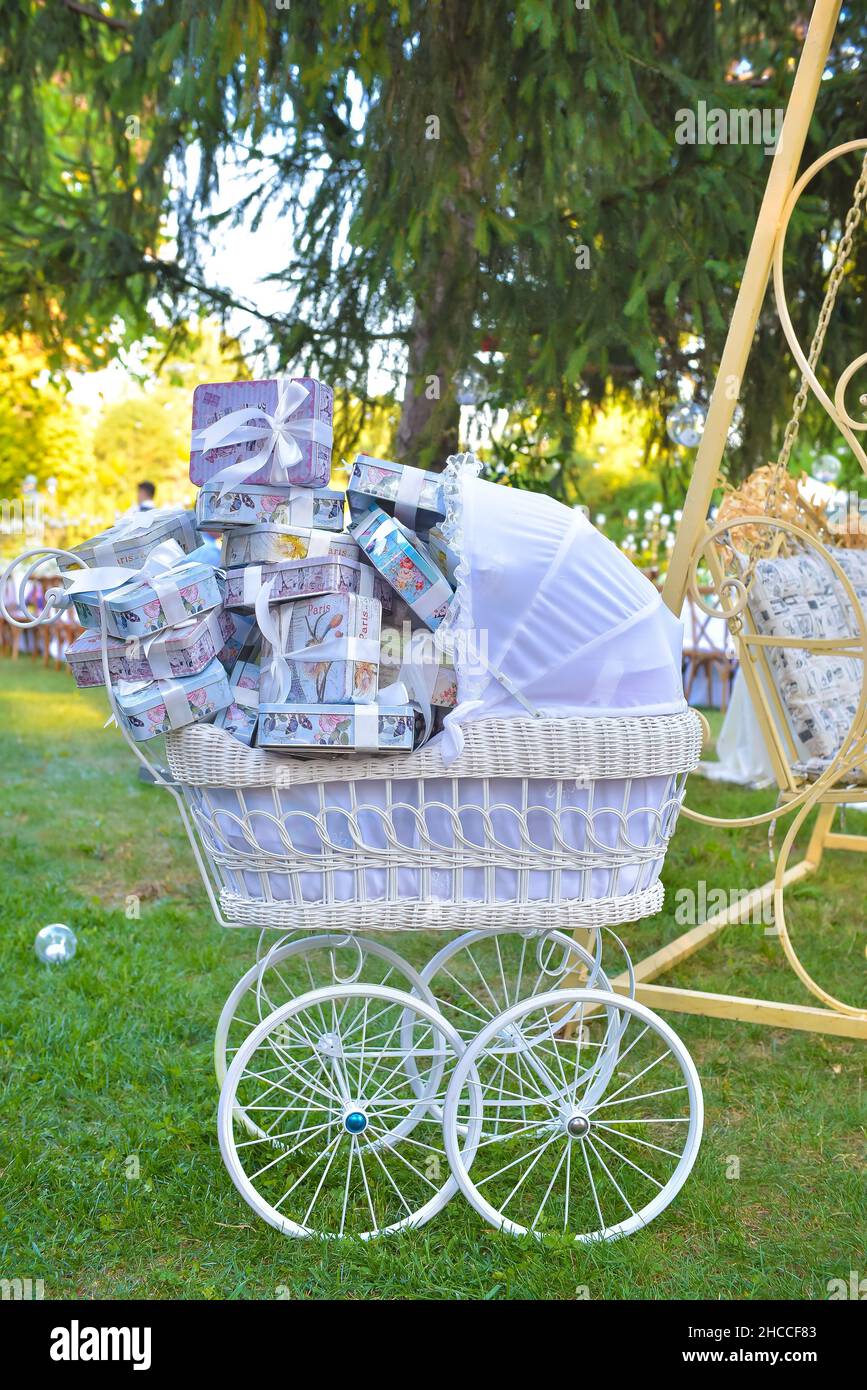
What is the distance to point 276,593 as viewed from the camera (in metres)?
2.07

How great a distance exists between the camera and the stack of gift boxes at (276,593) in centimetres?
201

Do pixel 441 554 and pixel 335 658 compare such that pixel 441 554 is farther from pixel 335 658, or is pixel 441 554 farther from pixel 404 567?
pixel 335 658

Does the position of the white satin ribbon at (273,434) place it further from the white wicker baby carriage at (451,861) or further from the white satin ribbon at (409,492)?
the white wicker baby carriage at (451,861)

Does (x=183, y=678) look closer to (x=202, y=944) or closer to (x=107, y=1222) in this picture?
Answer: (x=107, y=1222)


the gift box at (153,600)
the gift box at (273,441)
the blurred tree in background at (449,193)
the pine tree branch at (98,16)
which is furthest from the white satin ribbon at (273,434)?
the pine tree branch at (98,16)

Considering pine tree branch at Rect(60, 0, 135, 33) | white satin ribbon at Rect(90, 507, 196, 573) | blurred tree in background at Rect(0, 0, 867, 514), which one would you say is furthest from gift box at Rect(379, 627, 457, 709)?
pine tree branch at Rect(60, 0, 135, 33)

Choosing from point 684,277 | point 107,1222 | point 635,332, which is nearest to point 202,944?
point 107,1222

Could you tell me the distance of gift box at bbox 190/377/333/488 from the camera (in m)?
2.20

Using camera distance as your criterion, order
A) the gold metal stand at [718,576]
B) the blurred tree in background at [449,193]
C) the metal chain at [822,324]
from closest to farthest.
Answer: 1. the metal chain at [822,324]
2. the gold metal stand at [718,576]
3. the blurred tree in background at [449,193]

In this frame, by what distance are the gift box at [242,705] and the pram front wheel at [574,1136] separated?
0.68m

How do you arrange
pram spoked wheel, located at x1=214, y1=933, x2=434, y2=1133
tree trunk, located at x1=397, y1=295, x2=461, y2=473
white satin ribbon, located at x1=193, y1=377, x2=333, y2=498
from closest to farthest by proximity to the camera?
1. white satin ribbon, located at x1=193, y1=377, x2=333, y2=498
2. pram spoked wheel, located at x1=214, y1=933, x2=434, y2=1133
3. tree trunk, located at x1=397, y1=295, x2=461, y2=473

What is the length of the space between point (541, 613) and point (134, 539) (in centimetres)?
74

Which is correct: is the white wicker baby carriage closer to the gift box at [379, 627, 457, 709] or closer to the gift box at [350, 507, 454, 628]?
the gift box at [379, 627, 457, 709]

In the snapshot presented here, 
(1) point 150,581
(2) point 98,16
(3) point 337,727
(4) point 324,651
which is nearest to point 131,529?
(1) point 150,581
